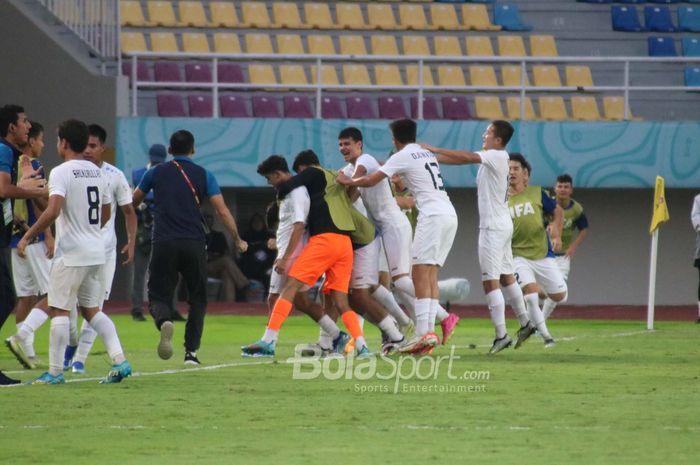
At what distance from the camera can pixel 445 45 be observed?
2895 centimetres

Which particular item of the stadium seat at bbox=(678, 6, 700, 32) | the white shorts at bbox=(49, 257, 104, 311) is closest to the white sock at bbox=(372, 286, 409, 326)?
the white shorts at bbox=(49, 257, 104, 311)

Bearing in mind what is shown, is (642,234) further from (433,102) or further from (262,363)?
(262,363)

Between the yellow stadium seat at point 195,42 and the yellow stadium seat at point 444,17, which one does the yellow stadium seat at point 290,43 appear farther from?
the yellow stadium seat at point 444,17

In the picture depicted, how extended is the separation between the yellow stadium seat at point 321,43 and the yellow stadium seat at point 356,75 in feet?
1.88

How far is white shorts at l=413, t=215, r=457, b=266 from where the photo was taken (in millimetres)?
13773

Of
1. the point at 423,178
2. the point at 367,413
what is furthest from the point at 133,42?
the point at 367,413

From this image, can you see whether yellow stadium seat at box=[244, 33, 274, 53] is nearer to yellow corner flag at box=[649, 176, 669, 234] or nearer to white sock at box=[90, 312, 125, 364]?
yellow corner flag at box=[649, 176, 669, 234]

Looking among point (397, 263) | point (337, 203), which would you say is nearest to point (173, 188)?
point (337, 203)

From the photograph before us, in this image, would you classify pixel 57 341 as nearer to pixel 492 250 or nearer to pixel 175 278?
pixel 175 278

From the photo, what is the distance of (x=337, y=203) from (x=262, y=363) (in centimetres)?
159

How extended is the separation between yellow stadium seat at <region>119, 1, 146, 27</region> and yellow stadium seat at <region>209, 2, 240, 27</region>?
137 centimetres

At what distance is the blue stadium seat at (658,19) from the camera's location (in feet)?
100

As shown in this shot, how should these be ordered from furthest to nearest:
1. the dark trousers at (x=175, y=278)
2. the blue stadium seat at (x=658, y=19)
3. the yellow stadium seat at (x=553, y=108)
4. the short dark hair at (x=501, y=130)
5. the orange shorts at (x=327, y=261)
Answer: the blue stadium seat at (x=658, y=19) < the yellow stadium seat at (x=553, y=108) < the short dark hair at (x=501, y=130) < the orange shorts at (x=327, y=261) < the dark trousers at (x=175, y=278)

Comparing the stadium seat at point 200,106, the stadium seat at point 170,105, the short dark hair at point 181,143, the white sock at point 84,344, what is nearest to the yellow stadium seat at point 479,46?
the stadium seat at point 200,106
